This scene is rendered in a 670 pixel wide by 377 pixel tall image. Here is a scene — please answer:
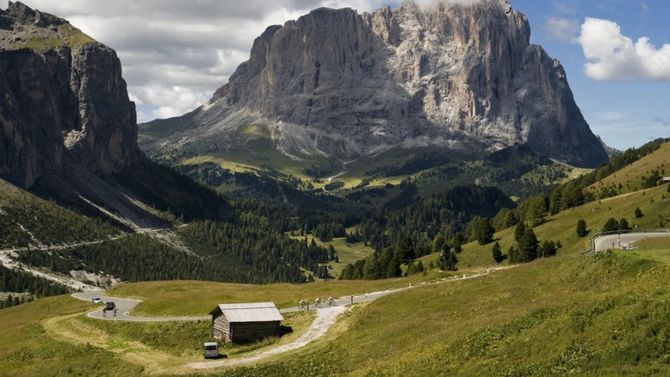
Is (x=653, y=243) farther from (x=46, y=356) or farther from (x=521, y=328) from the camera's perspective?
(x=46, y=356)

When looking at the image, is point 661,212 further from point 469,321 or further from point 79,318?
point 79,318

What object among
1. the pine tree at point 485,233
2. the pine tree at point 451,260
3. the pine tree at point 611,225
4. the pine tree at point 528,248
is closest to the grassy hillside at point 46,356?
the pine tree at point 451,260

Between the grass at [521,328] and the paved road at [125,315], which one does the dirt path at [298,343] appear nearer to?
the grass at [521,328]

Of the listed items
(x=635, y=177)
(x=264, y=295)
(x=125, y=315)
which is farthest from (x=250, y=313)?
(x=635, y=177)

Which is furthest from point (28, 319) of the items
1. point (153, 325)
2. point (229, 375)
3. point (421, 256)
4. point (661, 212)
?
point (661, 212)

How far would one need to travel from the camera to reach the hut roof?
77875mm

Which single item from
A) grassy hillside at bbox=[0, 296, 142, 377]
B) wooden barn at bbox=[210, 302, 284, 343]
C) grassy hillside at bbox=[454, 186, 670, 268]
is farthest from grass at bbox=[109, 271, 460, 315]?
grassy hillside at bbox=[454, 186, 670, 268]

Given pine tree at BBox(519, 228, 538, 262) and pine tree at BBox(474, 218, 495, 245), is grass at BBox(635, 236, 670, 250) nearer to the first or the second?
pine tree at BBox(519, 228, 538, 262)

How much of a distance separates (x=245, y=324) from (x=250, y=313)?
2.09m

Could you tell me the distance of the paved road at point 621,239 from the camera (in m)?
96.0

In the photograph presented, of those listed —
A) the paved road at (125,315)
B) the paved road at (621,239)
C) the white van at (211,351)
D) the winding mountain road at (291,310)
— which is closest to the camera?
the winding mountain road at (291,310)

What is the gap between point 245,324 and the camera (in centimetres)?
7794

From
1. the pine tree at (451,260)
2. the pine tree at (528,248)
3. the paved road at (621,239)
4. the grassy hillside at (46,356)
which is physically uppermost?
the paved road at (621,239)

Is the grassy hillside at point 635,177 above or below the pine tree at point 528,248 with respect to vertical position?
above
